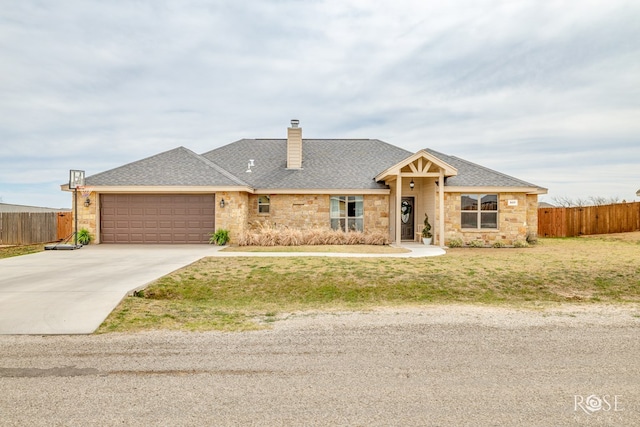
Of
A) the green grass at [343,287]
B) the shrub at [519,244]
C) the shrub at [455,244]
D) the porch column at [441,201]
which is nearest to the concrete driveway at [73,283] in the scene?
the green grass at [343,287]

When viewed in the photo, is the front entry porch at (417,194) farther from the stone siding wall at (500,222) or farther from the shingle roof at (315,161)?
the shingle roof at (315,161)

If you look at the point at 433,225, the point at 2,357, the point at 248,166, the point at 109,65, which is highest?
the point at 109,65

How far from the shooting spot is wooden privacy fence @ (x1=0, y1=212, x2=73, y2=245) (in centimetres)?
2072

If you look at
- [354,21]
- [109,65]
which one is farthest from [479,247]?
[109,65]

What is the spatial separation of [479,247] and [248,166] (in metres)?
12.5

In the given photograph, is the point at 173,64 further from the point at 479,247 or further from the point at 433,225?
the point at 479,247

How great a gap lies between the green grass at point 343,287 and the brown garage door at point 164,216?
5.51 metres

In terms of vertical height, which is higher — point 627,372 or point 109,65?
point 109,65

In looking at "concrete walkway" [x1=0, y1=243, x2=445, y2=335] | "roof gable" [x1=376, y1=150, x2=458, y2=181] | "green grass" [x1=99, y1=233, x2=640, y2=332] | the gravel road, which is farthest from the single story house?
the gravel road

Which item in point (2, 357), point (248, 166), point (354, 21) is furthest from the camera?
point (248, 166)

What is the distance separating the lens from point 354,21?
1560 cm

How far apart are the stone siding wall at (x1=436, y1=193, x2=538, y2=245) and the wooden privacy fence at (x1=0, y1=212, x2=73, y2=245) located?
64.4 feet

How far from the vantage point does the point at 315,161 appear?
22109 mm

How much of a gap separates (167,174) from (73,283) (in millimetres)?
9837
